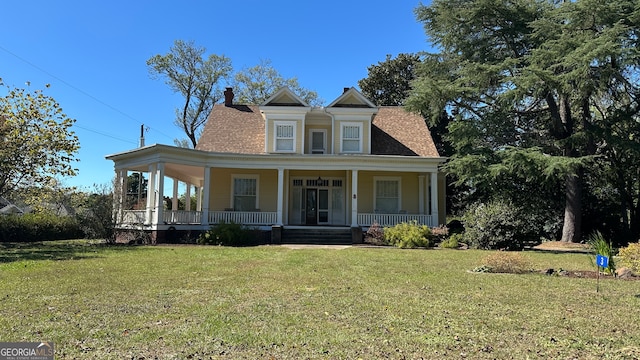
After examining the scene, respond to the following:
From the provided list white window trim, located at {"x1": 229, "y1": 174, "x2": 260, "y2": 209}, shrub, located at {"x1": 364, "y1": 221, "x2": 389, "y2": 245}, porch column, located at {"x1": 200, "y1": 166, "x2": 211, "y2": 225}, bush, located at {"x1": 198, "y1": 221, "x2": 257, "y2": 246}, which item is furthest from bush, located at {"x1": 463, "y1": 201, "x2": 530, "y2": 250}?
porch column, located at {"x1": 200, "y1": 166, "x2": 211, "y2": 225}

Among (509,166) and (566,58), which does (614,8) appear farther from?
(509,166)

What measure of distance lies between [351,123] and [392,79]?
1633 cm

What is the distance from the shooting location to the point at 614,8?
1734 centimetres

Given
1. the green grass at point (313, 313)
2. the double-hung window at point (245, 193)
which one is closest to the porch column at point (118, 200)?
the double-hung window at point (245, 193)

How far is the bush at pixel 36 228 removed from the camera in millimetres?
21109

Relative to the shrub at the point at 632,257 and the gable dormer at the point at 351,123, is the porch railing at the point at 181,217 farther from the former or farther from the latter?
the shrub at the point at 632,257

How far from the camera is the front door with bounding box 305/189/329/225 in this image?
22.2m

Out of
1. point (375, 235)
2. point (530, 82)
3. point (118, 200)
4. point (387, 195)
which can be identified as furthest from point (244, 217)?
point (530, 82)

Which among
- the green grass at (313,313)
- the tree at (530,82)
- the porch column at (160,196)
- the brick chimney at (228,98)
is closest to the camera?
the green grass at (313,313)

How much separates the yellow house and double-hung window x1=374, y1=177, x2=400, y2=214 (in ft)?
0.17

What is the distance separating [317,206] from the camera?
73.0 feet

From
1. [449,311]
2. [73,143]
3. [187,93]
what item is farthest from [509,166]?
[187,93]

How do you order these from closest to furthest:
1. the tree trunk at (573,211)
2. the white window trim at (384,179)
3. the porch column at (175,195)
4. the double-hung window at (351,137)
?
the tree trunk at (573,211)
the double-hung window at (351,137)
the white window trim at (384,179)
the porch column at (175,195)

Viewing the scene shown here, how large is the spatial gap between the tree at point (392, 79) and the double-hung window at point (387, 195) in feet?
49.8
